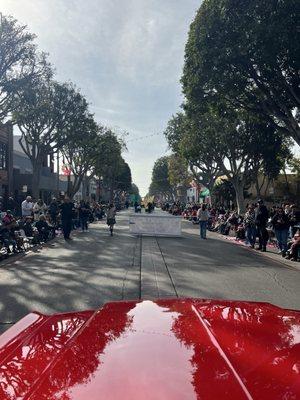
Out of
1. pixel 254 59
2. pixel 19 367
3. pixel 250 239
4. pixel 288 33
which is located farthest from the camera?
pixel 250 239

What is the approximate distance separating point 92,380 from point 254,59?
1706 centimetres

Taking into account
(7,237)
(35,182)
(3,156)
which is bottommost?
(7,237)

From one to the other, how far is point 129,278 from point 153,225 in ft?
42.0

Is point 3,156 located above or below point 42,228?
above

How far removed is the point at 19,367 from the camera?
2072mm

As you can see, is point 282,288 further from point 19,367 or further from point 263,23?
point 263,23

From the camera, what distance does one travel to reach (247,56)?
1714 centimetres

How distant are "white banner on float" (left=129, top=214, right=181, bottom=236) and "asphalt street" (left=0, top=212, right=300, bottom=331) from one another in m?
6.58

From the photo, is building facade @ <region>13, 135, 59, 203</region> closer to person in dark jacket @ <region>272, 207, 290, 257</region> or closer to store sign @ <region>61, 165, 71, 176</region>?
store sign @ <region>61, 165, 71, 176</region>

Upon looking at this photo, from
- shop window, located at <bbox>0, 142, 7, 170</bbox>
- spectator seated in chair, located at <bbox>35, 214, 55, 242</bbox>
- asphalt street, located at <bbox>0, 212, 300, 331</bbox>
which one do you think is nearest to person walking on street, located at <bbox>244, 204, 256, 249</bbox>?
asphalt street, located at <bbox>0, 212, 300, 331</bbox>

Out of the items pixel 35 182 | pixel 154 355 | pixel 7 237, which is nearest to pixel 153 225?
pixel 7 237

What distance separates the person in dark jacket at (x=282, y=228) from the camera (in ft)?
51.0

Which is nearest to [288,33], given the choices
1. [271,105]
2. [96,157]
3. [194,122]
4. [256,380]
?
[271,105]

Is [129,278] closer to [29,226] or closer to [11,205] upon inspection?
[29,226]
